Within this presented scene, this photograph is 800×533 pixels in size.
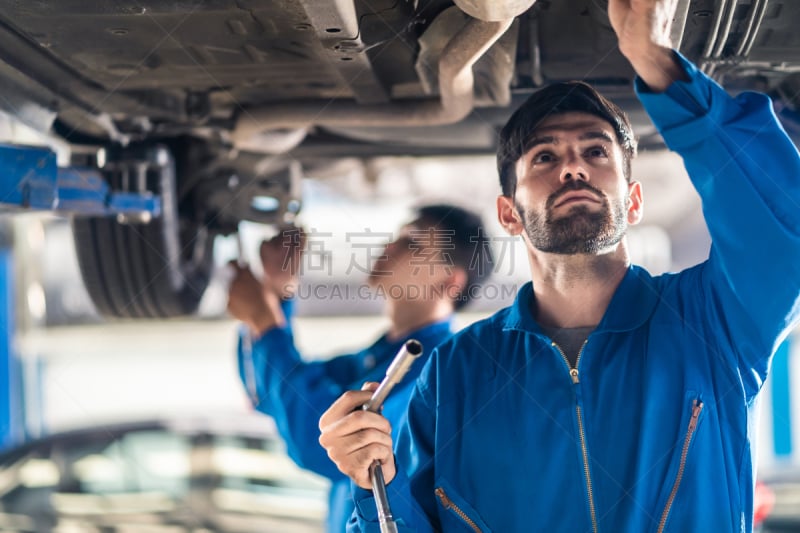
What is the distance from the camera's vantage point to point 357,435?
35.4 inches

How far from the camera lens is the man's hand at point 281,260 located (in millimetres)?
1973

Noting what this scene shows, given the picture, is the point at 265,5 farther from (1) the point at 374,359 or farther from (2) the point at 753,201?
(1) the point at 374,359

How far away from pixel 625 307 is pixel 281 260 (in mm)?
1143

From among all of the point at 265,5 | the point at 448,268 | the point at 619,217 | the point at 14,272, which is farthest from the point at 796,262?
the point at 14,272

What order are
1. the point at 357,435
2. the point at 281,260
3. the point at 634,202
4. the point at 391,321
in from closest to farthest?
the point at 357,435 → the point at 634,202 → the point at 391,321 → the point at 281,260

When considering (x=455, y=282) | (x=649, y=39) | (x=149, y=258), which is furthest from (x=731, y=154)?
(x=149, y=258)

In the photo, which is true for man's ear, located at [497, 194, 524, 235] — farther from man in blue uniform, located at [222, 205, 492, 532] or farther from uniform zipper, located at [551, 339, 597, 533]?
man in blue uniform, located at [222, 205, 492, 532]

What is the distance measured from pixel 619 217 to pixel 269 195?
117 cm

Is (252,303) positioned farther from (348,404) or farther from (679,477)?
(679,477)

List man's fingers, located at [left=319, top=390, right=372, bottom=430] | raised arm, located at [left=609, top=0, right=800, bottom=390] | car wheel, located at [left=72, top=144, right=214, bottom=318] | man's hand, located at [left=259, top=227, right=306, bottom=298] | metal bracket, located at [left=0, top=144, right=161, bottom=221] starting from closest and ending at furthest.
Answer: raised arm, located at [left=609, top=0, right=800, bottom=390], man's fingers, located at [left=319, top=390, right=372, bottom=430], metal bracket, located at [left=0, top=144, right=161, bottom=221], car wheel, located at [left=72, top=144, right=214, bottom=318], man's hand, located at [left=259, top=227, right=306, bottom=298]

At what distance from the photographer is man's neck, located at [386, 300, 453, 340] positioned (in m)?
1.70

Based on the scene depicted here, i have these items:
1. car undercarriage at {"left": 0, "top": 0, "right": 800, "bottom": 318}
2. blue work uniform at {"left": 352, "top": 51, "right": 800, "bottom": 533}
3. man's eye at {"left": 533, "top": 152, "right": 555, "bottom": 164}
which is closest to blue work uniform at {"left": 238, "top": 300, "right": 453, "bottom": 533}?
car undercarriage at {"left": 0, "top": 0, "right": 800, "bottom": 318}

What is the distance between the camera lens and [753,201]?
2.65ft

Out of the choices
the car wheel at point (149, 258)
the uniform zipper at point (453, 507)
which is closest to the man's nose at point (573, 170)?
the uniform zipper at point (453, 507)
